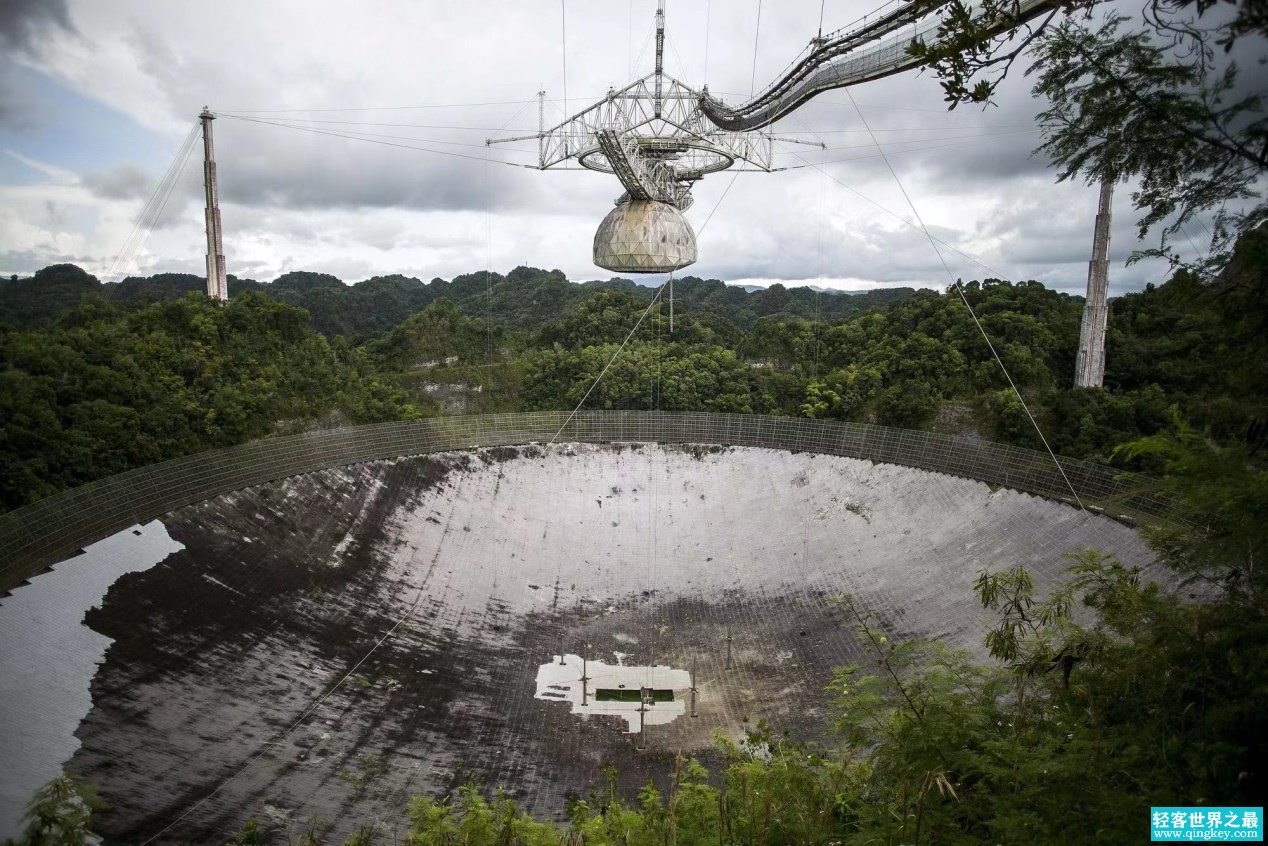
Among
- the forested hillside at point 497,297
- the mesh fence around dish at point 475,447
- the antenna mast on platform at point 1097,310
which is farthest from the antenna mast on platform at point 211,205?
the antenna mast on platform at point 1097,310

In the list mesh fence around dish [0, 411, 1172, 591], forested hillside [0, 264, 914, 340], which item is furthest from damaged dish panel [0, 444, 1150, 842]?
forested hillside [0, 264, 914, 340]

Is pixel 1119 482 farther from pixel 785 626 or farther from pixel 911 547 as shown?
pixel 785 626

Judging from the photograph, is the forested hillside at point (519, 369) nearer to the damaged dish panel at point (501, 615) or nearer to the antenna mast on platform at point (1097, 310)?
the antenna mast on platform at point (1097, 310)

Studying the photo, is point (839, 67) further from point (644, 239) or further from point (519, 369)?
point (519, 369)

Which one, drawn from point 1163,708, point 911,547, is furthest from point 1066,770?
point 911,547

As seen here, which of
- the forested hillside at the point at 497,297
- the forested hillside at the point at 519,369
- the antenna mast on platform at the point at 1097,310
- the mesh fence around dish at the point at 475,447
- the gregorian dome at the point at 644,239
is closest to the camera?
the mesh fence around dish at the point at 475,447

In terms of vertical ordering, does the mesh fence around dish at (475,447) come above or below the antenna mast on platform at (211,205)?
below

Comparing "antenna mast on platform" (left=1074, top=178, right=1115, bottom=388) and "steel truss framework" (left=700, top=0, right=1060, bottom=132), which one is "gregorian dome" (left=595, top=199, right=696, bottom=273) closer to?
"steel truss framework" (left=700, top=0, right=1060, bottom=132)
